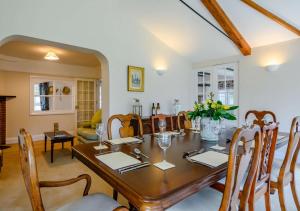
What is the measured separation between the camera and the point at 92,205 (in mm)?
1221

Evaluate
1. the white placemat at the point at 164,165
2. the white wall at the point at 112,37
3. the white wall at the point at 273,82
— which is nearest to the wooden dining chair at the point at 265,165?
the white placemat at the point at 164,165

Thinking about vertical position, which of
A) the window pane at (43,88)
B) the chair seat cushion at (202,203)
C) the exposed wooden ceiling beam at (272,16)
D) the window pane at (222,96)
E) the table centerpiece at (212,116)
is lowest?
the chair seat cushion at (202,203)

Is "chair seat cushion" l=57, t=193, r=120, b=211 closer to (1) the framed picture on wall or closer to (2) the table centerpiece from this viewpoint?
(2) the table centerpiece

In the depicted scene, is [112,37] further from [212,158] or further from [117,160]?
[212,158]

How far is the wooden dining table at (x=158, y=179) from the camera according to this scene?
0.85 metres

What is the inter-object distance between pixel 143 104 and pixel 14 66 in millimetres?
3875

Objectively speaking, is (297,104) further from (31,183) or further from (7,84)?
(7,84)

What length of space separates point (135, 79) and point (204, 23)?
5.71 feet

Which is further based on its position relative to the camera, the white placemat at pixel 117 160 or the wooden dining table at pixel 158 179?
the white placemat at pixel 117 160

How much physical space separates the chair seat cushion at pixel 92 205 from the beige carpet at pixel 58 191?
1.49 ft

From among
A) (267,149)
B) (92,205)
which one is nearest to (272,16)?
(267,149)

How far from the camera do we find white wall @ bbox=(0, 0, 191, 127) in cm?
262

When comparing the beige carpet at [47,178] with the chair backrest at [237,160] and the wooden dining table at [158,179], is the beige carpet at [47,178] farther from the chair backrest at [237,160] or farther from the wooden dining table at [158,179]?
the chair backrest at [237,160]

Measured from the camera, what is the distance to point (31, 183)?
0.98 metres
